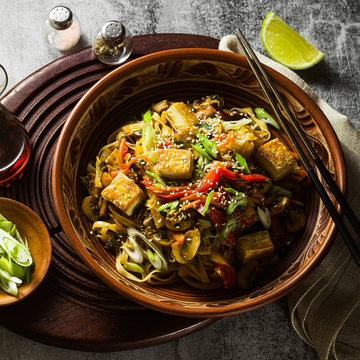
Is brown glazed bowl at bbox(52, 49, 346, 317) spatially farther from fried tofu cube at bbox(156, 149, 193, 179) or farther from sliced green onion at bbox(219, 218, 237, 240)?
fried tofu cube at bbox(156, 149, 193, 179)

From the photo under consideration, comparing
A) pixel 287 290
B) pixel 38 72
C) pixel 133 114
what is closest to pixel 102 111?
pixel 133 114

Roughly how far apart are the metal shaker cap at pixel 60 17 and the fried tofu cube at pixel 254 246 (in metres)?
2.11

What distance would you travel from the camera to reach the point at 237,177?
266 cm

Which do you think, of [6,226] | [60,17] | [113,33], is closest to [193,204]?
[6,226]

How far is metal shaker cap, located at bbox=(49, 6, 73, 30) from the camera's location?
11.4 ft

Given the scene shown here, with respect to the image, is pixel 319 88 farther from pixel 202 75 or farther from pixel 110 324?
pixel 110 324

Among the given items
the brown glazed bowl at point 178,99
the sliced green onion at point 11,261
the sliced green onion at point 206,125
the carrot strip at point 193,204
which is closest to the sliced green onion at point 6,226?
the sliced green onion at point 11,261

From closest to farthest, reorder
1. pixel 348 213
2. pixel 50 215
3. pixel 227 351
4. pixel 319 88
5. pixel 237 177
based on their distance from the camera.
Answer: pixel 348 213, pixel 237 177, pixel 50 215, pixel 227 351, pixel 319 88

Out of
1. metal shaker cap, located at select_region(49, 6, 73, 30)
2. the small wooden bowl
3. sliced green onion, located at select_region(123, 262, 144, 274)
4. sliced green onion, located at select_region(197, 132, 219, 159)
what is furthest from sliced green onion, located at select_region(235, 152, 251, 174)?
metal shaker cap, located at select_region(49, 6, 73, 30)

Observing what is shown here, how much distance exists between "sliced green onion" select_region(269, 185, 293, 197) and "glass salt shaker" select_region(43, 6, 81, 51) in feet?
6.53

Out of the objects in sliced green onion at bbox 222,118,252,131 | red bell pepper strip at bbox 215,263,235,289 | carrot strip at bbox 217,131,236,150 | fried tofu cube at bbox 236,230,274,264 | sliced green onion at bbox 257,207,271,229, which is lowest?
red bell pepper strip at bbox 215,263,235,289

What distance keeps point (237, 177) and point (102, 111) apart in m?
1.00

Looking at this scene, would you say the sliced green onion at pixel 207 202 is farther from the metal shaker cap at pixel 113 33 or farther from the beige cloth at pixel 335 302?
the metal shaker cap at pixel 113 33

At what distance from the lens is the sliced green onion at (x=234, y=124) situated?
115 inches
